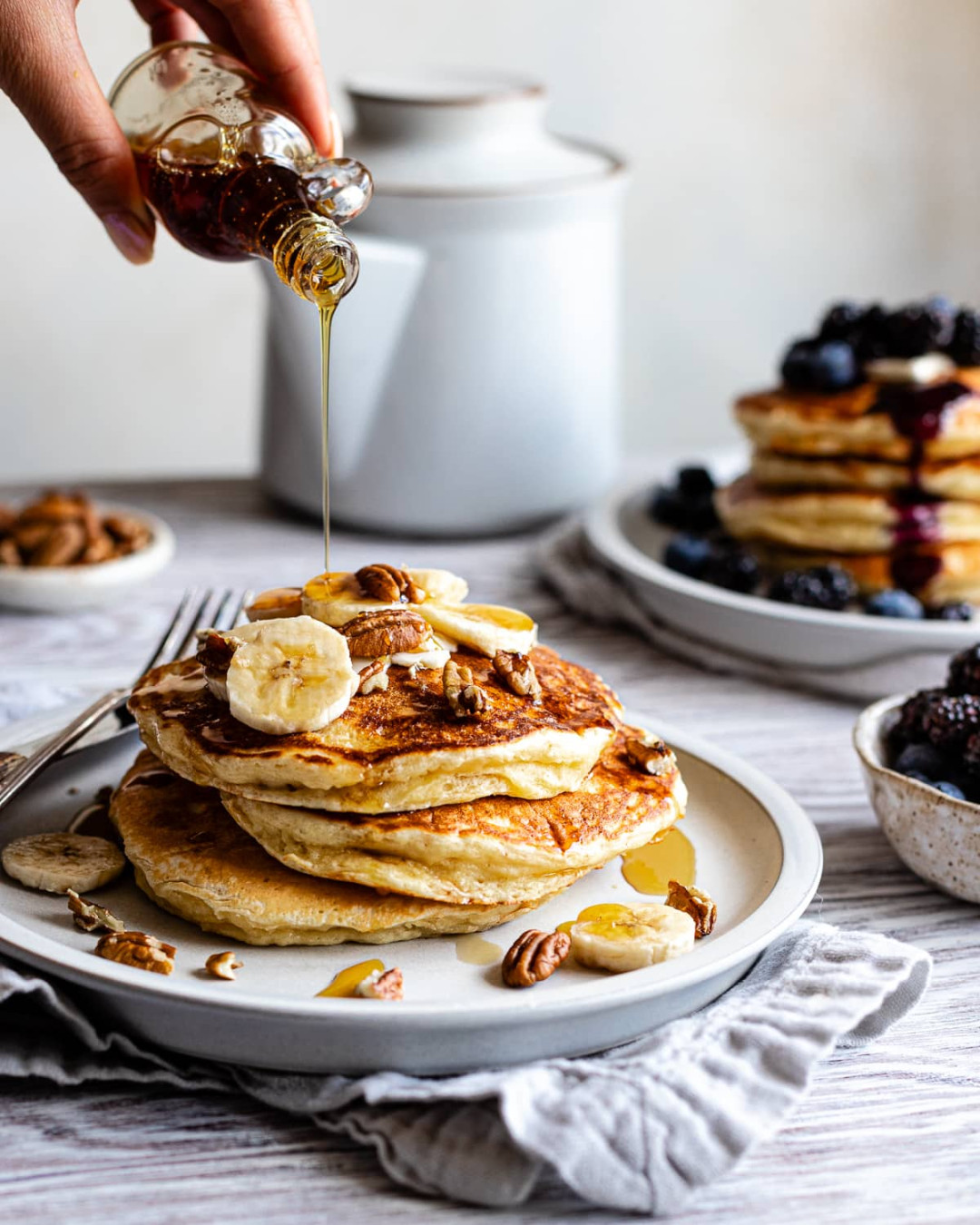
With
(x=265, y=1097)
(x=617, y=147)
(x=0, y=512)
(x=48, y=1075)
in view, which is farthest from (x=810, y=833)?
(x=617, y=147)

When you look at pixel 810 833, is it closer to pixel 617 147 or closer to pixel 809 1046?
pixel 809 1046

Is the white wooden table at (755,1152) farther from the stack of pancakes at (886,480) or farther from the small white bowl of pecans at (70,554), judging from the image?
the small white bowl of pecans at (70,554)

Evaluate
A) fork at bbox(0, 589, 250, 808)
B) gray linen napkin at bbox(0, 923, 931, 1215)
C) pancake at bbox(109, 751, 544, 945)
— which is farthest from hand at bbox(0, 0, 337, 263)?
gray linen napkin at bbox(0, 923, 931, 1215)

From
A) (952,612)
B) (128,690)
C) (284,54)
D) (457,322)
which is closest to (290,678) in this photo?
(128,690)

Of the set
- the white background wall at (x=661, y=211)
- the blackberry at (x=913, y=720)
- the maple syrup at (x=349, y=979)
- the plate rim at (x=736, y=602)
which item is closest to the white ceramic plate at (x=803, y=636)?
the plate rim at (x=736, y=602)

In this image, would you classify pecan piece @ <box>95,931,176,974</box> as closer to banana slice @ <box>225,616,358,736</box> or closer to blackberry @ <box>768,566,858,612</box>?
banana slice @ <box>225,616,358,736</box>

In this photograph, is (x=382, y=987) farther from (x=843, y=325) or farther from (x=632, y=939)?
(x=843, y=325)
